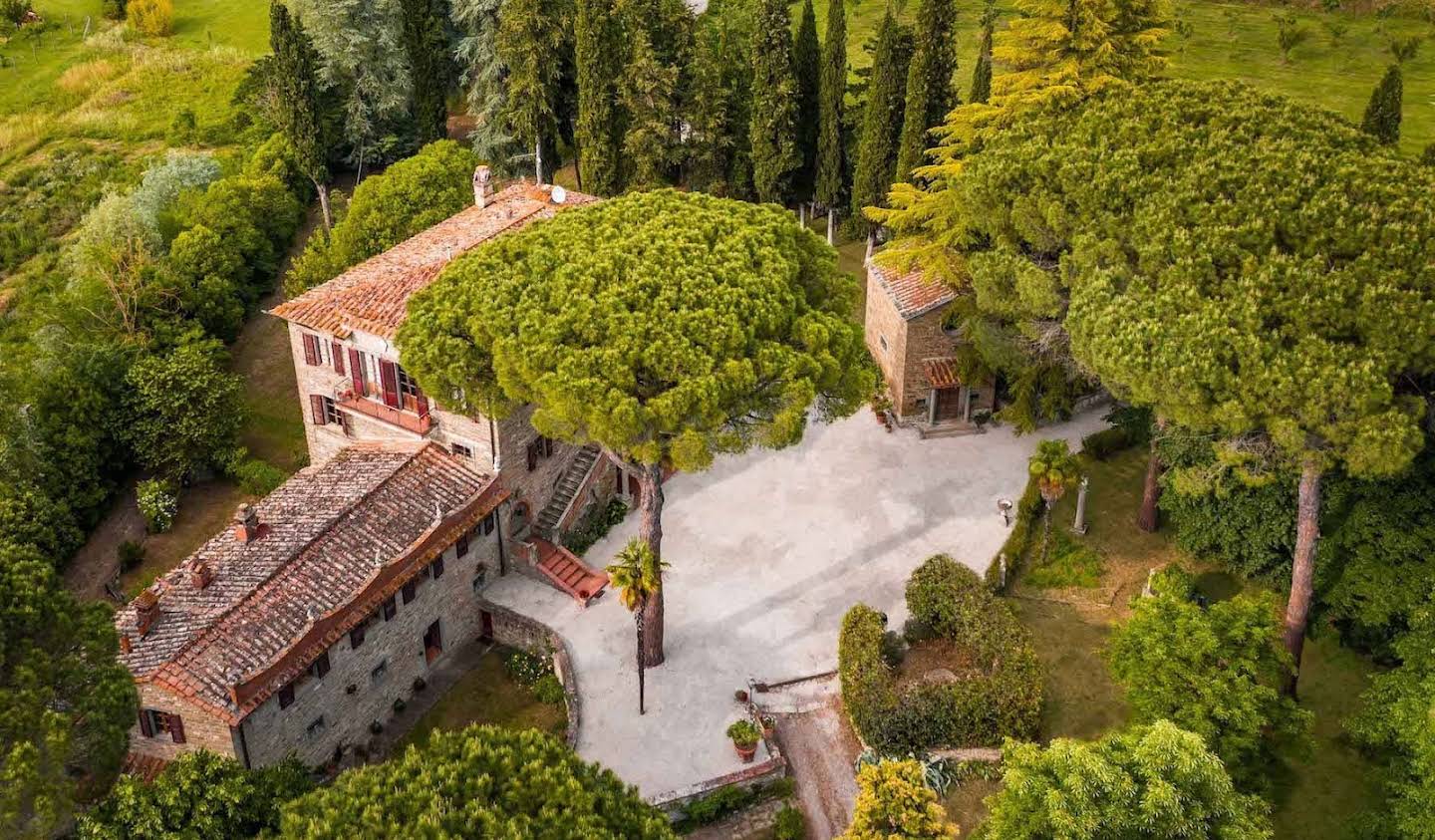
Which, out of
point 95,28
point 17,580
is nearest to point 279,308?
point 17,580

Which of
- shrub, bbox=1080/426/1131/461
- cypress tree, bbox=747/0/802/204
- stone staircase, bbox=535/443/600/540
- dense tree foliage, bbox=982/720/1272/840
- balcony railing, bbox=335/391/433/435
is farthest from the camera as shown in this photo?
cypress tree, bbox=747/0/802/204

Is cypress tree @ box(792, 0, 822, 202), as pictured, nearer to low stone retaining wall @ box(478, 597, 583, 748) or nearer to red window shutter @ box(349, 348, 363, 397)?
red window shutter @ box(349, 348, 363, 397)

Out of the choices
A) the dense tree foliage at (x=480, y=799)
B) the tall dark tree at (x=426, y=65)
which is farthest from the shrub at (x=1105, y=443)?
the tall dark tree at (x=426, y=65)

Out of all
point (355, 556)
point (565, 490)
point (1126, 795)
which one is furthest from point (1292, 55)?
point (355, 556)

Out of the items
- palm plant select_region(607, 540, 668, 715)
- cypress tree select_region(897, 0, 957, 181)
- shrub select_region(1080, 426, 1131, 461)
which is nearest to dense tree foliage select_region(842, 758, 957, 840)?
palm plant select_region(607, 540, 668, 715)

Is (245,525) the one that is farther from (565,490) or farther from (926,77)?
(926,77)

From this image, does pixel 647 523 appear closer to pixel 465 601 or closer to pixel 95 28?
pixel 465 601
